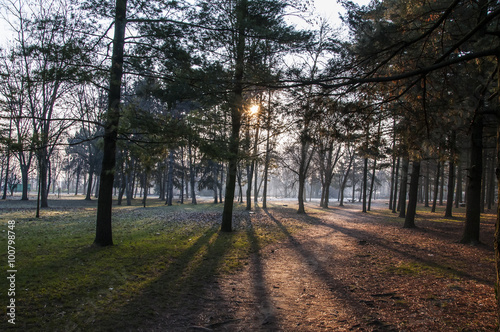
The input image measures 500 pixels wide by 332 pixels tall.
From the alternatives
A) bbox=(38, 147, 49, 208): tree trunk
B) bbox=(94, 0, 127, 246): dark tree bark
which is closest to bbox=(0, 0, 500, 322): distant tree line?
bbox=(94, 0, 127, 246): dark tree bark

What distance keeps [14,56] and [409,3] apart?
8.73 meters

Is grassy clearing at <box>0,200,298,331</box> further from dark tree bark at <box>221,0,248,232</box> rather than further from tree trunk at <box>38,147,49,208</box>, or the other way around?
tree trunk at <box>38,147,49,208</box>

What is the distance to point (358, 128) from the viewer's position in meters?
5.90

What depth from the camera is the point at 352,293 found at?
17.2 ft

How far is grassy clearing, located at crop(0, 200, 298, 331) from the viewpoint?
402cm

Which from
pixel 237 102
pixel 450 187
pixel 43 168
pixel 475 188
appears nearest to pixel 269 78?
pixel 237 102

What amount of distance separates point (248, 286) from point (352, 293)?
6.51 ft

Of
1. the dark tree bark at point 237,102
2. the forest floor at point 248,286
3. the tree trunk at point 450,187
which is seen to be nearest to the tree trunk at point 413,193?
the forest floor at point 248,286

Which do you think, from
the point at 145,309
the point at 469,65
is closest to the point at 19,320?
the point at 145,309

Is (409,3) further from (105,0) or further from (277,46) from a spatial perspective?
(105,0)

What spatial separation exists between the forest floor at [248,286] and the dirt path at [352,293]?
2 centimetres

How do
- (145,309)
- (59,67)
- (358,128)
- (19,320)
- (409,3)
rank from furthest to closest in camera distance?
(59,67) → (358,128) → (409,3) → (145,309) → (19,320)

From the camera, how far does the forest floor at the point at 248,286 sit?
13.1ft

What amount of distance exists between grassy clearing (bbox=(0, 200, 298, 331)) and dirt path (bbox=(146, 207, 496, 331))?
559 mm
